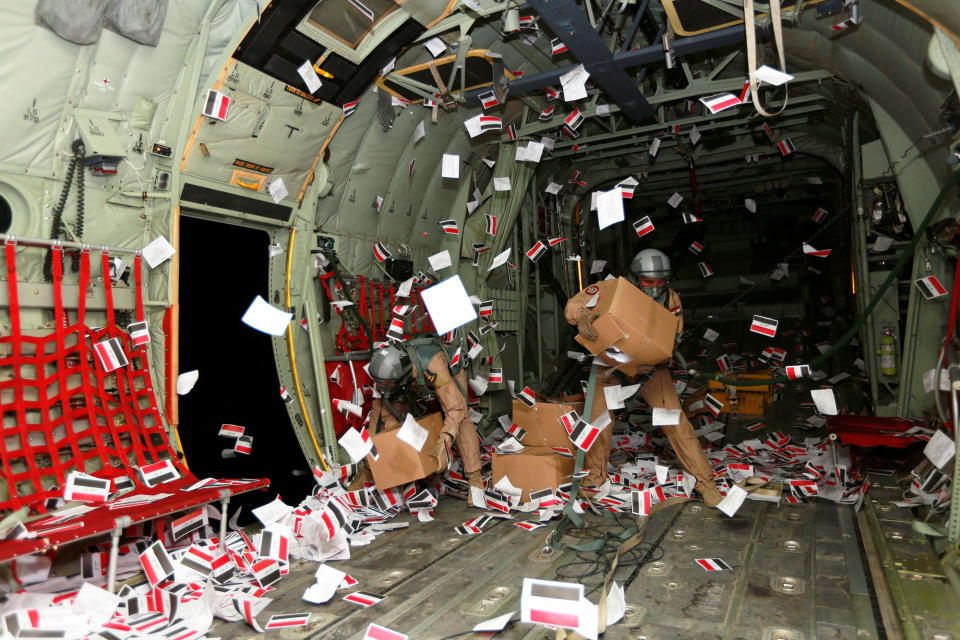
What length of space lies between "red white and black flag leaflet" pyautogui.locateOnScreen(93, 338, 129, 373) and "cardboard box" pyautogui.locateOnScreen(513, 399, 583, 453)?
326 centimetres

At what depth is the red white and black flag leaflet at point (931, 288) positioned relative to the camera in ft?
14.6

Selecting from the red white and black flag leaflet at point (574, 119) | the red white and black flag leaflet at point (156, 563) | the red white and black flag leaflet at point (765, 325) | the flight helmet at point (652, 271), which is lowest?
the red white and black flag leaflet at point (156, 563)

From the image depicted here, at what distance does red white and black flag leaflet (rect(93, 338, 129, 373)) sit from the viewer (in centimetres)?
366

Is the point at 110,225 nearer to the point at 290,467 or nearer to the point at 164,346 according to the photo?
the point at 164,346

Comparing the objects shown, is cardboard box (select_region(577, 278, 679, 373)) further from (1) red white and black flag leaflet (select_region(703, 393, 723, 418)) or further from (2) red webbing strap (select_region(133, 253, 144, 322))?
(2) red webbing strap (select_region(133, 253, 144, 322))

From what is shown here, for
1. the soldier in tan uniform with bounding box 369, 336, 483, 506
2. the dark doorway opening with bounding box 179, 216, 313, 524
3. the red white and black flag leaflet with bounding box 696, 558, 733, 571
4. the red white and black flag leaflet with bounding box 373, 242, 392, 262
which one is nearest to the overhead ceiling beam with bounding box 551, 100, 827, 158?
the red white and black flag leaflet with bounding box 373, 242, 392, 262

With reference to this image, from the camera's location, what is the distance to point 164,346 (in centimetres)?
401

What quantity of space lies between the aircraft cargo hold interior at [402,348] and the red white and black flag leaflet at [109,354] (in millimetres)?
17

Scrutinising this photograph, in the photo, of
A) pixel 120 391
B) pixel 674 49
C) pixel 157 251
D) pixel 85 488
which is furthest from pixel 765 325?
pixel 85 488

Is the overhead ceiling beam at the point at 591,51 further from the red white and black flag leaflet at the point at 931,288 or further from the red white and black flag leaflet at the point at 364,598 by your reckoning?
the red white and black flag leaflet at the point at 364,598

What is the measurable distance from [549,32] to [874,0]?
269 cm

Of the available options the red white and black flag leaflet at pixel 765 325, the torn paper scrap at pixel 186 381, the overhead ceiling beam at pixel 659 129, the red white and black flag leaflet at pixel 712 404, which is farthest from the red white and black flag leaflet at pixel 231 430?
the overhead ceiling beam at pixel 659 129

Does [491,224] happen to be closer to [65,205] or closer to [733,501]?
[733,501]

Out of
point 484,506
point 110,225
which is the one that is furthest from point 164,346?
point 484,506
